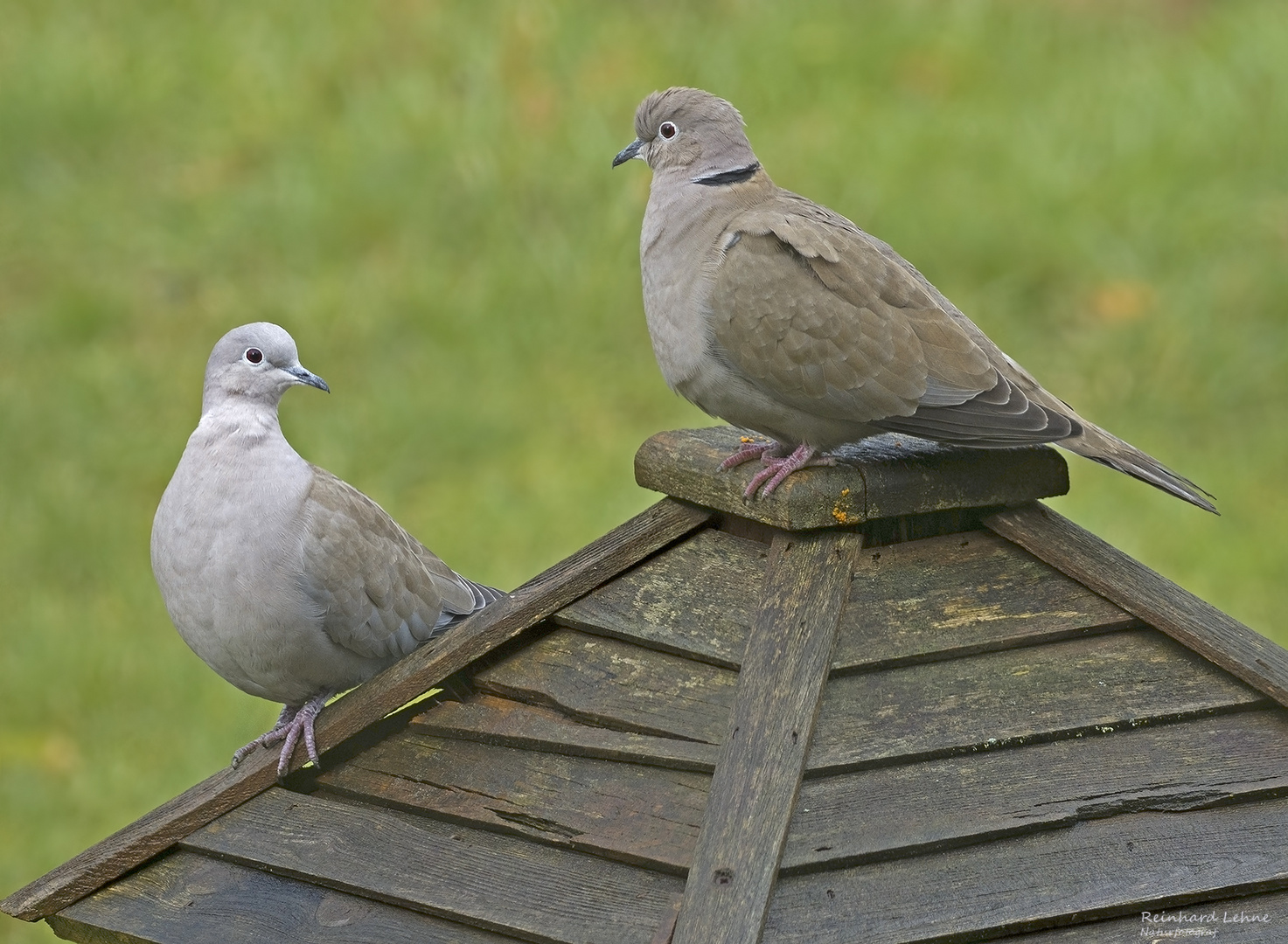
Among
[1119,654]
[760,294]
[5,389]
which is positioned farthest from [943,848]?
[5,389]

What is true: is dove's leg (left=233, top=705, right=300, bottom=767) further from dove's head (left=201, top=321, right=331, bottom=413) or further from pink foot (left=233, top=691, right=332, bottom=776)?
dove's head (left=201, top=321, right=331, bottom=413)

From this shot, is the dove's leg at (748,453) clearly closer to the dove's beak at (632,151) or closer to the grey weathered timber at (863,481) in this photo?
the grey weathered timber at (863,481)

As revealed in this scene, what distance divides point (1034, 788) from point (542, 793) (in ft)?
2.56

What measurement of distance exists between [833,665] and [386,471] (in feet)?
15.6

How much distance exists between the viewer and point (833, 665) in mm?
2449

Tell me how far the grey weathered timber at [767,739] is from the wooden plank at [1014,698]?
0.21 ft

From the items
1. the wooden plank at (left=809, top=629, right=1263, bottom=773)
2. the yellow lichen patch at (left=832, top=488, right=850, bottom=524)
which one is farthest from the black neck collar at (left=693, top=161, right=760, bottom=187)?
the wooden plank at (left=809, top=629, right=1263, bottom=773)

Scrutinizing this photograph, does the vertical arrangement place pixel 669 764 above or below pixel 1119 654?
below

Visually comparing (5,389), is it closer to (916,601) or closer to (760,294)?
(760,294)

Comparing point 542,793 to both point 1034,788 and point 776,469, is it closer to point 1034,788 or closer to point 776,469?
point 776,469

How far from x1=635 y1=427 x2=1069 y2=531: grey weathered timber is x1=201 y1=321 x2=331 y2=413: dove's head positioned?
2.88ft

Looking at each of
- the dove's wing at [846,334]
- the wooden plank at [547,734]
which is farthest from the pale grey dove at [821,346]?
the wooden plank at [547,734]

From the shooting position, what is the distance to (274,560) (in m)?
3.09
